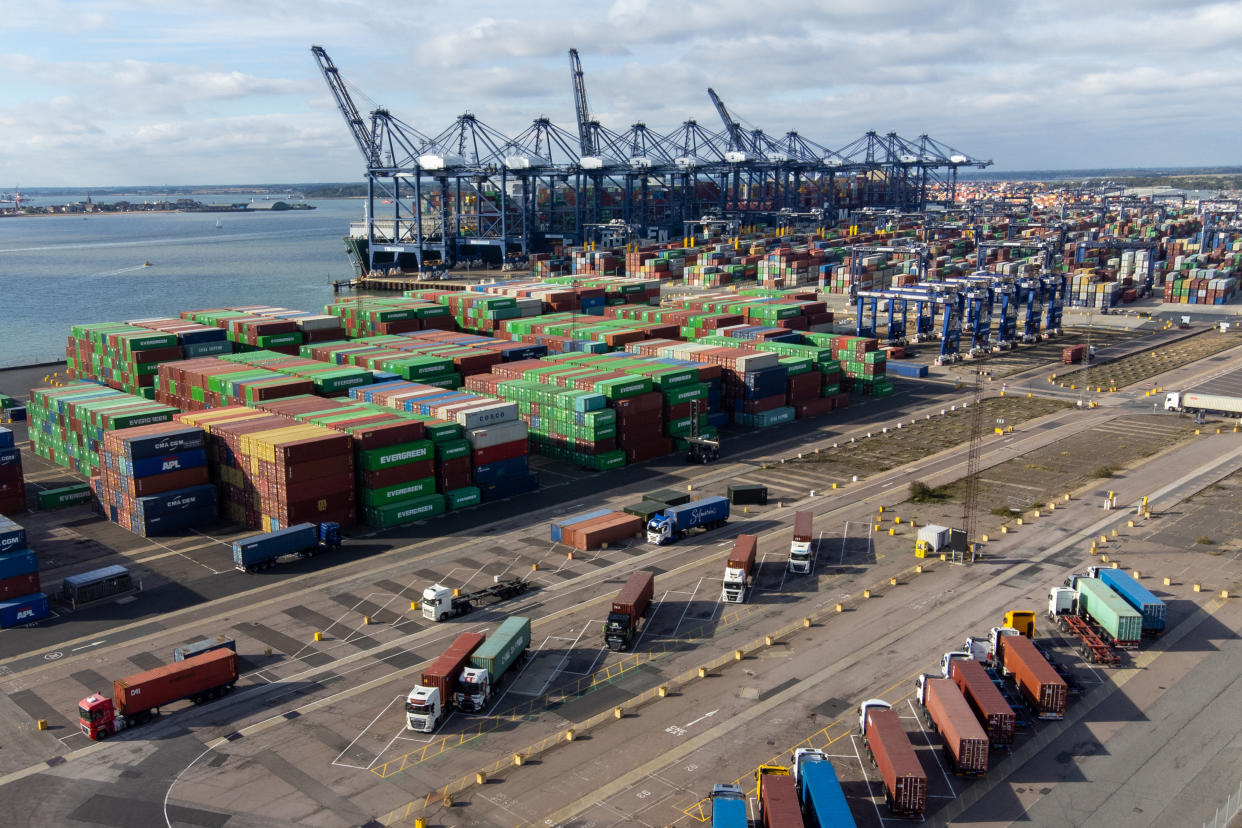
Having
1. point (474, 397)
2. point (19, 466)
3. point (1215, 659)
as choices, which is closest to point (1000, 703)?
point (1215, 659)

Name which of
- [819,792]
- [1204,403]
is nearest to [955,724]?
[819,792]

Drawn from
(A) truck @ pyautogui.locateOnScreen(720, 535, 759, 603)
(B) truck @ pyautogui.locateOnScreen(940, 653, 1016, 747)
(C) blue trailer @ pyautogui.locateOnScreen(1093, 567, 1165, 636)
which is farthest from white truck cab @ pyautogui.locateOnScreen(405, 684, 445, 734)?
(C) blue trailer @ pyautogui.locateOnScreen(1093, 567, 1165, 636)

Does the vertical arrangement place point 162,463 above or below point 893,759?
above

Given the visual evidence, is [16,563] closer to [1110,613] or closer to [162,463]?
[162,463]

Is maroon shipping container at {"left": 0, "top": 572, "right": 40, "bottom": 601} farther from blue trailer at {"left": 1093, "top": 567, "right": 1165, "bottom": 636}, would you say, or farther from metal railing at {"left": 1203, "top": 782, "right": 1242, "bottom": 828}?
blue trailer at {"left": 1093, "top": 567, "right": 1165, "bottom": 636}

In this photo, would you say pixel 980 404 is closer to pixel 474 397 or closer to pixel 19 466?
pixel 474 397
